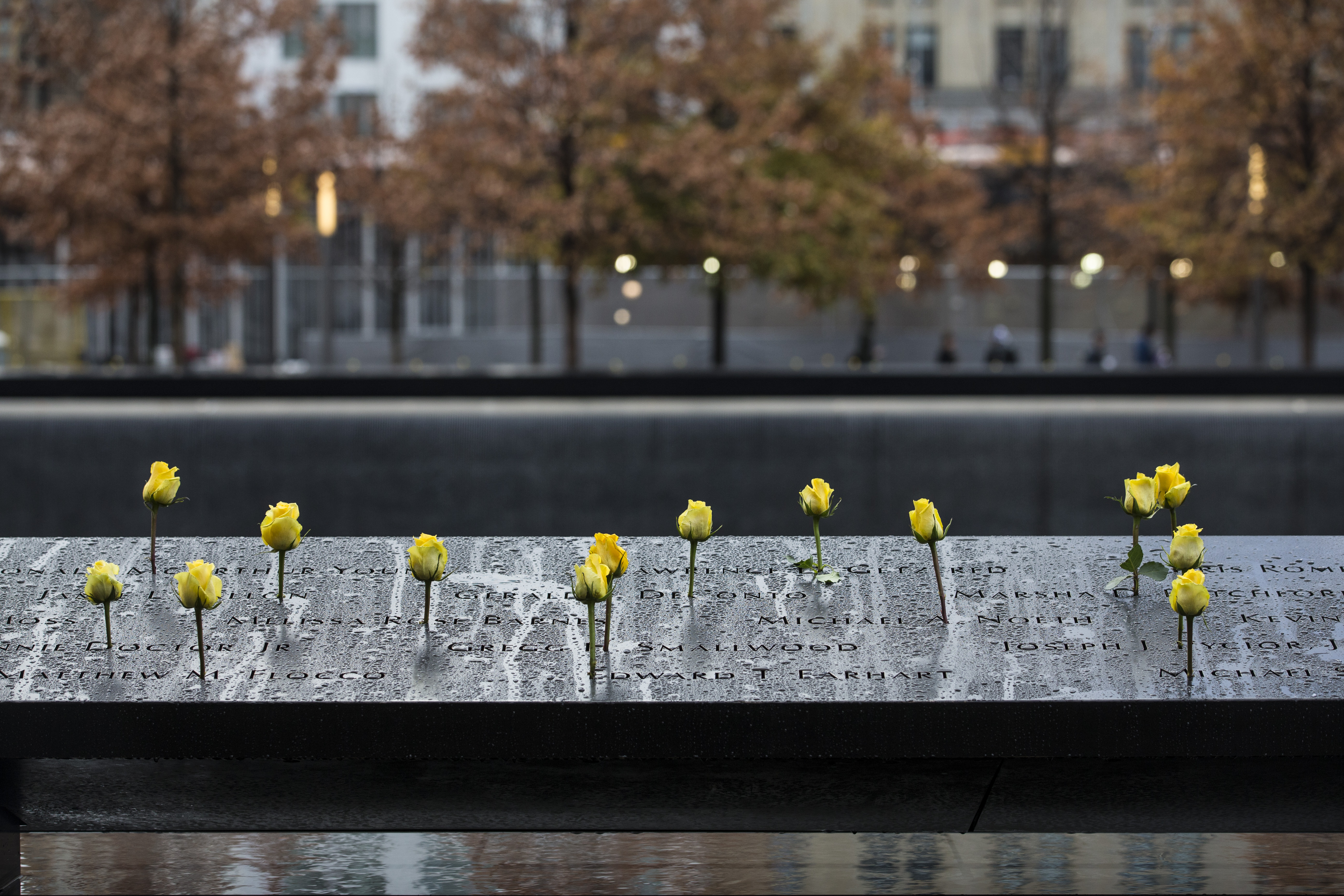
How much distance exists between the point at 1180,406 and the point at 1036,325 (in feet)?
63.5

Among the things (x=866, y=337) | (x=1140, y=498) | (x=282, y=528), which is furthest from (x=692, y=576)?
(x=866, y=337)

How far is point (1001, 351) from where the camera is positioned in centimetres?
3088

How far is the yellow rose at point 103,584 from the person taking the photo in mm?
3922

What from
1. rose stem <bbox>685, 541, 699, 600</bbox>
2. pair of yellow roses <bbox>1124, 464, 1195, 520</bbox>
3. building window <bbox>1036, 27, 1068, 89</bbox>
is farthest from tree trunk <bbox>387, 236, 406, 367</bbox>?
pair of yellow roses <bbox>1124, 464, 1195, 520</bbox>

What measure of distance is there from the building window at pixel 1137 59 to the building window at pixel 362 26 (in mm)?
21862

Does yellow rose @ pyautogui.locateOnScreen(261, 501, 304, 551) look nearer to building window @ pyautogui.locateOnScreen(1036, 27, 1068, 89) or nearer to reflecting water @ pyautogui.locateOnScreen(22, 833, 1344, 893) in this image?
reflecting water @ pyautogui.locateOnScreen(22, 833, 1344, 893)

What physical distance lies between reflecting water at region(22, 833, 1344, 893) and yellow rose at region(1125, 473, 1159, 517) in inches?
40.8

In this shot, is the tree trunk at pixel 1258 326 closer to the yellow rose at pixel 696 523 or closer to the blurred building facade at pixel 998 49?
the blurred building facade at pixel 998 49

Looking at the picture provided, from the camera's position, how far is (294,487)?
617 inches

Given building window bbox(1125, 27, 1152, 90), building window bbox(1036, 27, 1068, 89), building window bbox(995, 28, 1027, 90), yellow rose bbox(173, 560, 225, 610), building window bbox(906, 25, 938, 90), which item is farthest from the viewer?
building window bbox(906, 25, 938, 90)

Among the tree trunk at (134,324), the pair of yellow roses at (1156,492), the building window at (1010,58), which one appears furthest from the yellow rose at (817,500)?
the building window at (1010,58)

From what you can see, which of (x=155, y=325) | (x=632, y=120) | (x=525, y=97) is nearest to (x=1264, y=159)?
(x=632, y=120)

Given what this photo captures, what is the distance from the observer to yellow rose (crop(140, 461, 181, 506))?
4.12 m

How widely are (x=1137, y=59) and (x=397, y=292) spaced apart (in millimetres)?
21824
